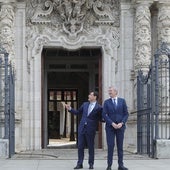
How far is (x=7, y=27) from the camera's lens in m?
20.3

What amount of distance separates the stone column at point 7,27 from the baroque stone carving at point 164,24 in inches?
203

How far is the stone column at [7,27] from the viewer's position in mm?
20219

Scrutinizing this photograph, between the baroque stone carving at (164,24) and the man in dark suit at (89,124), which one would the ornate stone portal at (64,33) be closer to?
the baroque stone carving at (164,24)

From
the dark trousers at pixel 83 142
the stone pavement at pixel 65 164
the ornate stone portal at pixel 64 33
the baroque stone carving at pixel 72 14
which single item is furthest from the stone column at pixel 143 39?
the dark trousers at pixel 83 142

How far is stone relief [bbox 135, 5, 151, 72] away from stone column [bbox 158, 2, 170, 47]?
1.37 feet

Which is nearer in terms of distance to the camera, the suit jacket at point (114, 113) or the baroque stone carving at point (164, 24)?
the suit jacket at point (114, 113)

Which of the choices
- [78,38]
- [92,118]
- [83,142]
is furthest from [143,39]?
[83,142]

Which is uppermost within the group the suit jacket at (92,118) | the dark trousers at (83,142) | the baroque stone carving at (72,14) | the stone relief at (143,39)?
the baroque stone carving at (72,14)

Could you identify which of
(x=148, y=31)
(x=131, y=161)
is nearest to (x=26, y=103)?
(x=148, y=31)

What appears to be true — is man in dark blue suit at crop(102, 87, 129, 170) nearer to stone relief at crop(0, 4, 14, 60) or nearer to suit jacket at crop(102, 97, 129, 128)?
suit jacket at crop(102, 97, 129, 128)

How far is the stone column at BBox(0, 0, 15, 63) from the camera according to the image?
20219 millimetres

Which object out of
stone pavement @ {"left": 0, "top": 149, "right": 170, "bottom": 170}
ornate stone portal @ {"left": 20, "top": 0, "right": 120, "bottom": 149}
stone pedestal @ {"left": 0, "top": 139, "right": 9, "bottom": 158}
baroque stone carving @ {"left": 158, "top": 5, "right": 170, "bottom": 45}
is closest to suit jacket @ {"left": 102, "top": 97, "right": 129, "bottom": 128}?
stone pavement @ {"left": 0, "top": 149, "right": 170, "bottom": 170}

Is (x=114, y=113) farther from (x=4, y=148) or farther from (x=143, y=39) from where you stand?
(x=143, y=39)

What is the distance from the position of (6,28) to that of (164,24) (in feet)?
17.9
